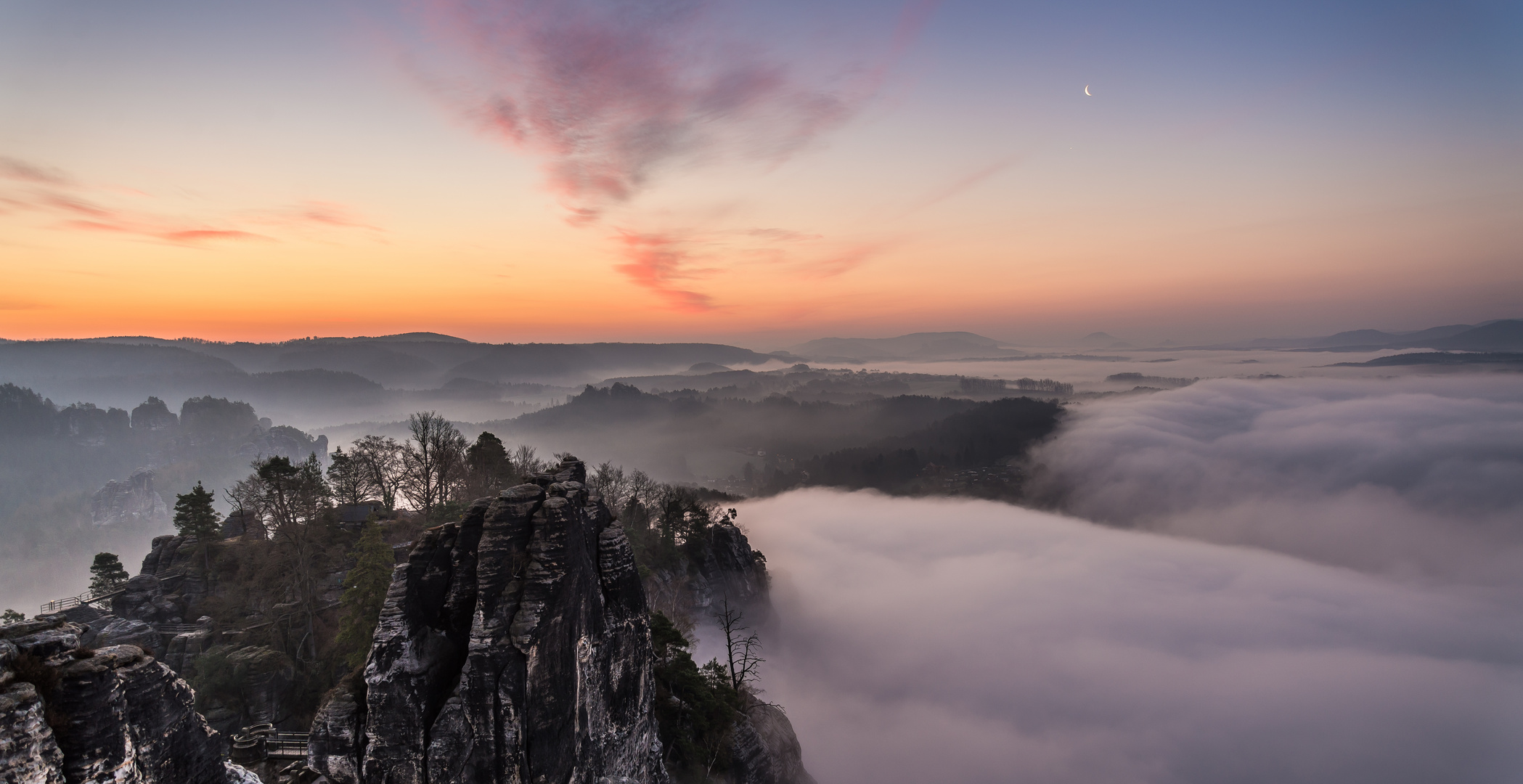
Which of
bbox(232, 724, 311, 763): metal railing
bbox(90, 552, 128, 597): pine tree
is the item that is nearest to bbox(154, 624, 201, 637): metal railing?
bbox(90, 552, 128, 597): pine tree

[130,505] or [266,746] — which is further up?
[266,746]

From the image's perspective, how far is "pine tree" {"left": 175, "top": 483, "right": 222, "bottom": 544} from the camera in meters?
35.9

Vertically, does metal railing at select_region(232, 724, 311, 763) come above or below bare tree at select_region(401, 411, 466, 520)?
below

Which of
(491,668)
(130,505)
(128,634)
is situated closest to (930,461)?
(491,668)

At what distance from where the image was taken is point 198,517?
1415 inches

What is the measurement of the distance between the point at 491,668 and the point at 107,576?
46589 mm

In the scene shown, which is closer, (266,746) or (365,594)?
(266,746)

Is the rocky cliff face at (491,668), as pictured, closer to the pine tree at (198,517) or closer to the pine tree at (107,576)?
the pine tree at (198,517)

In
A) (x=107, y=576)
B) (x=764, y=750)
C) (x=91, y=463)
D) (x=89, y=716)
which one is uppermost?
(x=89, y=716)

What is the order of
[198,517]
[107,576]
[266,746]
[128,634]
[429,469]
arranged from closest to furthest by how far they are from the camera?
[266,746] → [128,634] → [198,517] → [107,576] → [429,469]

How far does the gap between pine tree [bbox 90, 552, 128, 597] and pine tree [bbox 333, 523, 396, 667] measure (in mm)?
26338

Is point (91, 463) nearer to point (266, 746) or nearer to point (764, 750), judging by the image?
point (266, 746)

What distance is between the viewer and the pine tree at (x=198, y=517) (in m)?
35.9

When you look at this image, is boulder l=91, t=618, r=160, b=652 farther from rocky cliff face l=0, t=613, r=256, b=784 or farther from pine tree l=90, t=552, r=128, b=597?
rocky cliff face l=0, t=613, r=256, b=784
